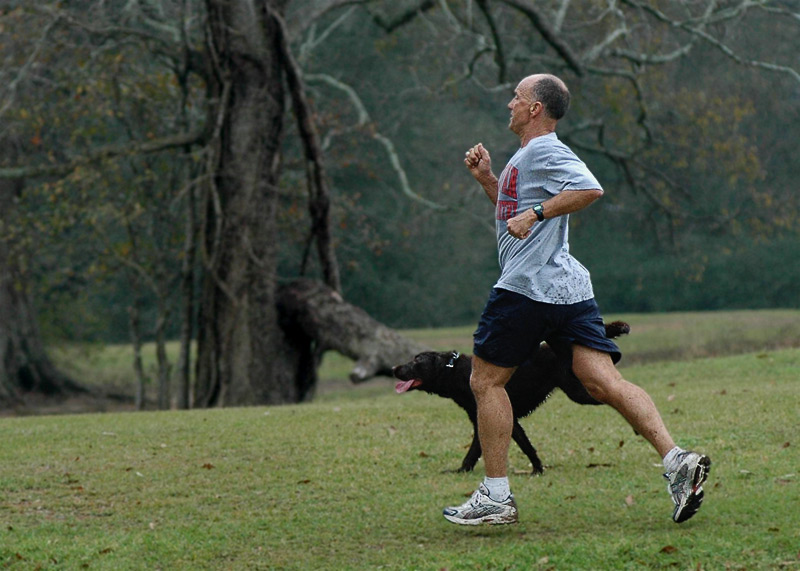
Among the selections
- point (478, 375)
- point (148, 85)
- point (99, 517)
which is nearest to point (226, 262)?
point (148, 85)

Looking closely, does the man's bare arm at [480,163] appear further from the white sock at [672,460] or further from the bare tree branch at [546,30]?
the bare tree branch at [546,30]

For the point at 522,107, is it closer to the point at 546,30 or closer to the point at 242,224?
the point at 242,224

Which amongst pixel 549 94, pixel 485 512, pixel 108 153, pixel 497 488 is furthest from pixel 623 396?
pixel 108 153

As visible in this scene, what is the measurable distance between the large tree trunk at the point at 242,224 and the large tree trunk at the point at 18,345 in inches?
257

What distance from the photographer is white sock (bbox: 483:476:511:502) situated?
5422 millimetres

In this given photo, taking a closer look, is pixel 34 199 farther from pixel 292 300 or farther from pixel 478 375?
pixel 478 375

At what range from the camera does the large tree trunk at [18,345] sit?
20453 mm

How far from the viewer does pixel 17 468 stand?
25.5ft

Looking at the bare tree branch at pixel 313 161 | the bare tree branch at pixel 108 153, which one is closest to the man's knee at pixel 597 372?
the bare tree branch at pixel 313 161

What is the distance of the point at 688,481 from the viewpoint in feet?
16.6

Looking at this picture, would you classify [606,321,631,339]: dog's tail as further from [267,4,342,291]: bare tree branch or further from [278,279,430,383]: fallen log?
[267,4,342,291]: bare tree branch

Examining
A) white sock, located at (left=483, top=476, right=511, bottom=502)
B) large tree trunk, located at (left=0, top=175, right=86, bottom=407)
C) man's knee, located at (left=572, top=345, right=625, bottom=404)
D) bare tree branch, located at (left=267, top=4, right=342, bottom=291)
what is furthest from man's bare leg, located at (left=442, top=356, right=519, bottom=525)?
large tree trunk, located at (left=0, top=175, right=86, bottom=407)

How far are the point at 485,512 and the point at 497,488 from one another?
128 mm

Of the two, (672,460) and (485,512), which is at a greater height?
(672,460)
